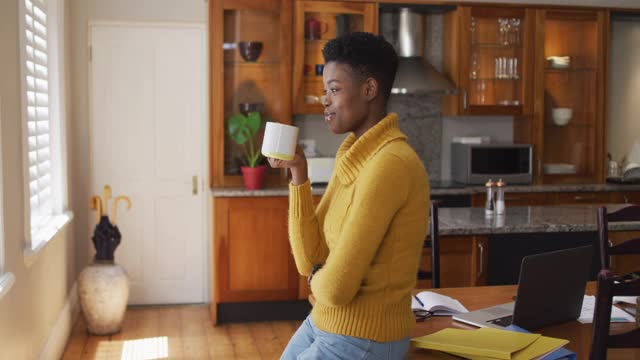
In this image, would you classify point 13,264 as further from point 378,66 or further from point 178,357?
point 378,66

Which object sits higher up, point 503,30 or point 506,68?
point 503,30

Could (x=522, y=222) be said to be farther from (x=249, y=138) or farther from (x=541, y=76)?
(x=541, y=76)

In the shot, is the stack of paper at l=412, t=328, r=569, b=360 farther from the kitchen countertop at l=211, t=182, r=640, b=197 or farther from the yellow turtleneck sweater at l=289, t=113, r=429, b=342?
the kitchen countertop at l=211, t=182, r=640, b=197

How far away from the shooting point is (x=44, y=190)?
14.1 ft

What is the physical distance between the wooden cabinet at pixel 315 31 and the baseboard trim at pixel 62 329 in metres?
1.97

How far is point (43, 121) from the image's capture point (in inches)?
170

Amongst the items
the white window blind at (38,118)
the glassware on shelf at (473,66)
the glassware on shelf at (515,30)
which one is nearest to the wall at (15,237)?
the white window blind at (38,118)

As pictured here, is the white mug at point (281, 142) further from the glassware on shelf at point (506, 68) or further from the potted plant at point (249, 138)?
the glassware on shelf at point (506, 68)

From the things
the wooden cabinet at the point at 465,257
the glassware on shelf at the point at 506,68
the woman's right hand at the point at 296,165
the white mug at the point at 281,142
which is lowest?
the wooden cabinet at the point at 465,257

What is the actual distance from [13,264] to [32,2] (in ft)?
4.86

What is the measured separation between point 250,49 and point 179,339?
1999 mm

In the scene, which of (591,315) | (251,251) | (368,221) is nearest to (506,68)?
(251,251)

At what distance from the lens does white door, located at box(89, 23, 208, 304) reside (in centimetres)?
541

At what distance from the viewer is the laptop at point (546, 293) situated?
1.93 m
